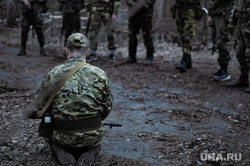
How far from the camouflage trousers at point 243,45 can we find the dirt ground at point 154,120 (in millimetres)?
502

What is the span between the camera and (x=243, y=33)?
460 cm

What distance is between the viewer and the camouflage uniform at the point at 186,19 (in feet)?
20.4

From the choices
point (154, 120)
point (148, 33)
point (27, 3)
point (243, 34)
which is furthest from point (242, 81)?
point (27, 3)

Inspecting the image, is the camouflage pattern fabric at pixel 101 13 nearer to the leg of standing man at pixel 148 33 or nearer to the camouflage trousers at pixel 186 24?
the leg of standing man at pixel 148 33

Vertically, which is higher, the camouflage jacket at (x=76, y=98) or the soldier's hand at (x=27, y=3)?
the soldier's hand at (x=27, y=3)

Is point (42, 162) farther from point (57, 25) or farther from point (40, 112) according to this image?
point (57, 25)

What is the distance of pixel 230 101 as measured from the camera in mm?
4305

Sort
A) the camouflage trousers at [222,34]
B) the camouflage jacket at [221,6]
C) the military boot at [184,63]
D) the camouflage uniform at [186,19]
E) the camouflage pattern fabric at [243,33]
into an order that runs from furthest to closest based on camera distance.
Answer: the military boot at [184,63]
the camouflage uniform at [186,19]
the camouflage trousers at [222,34]
the camouflage jacket at [221,6]
the camouflage pattern fabric at [243,33]

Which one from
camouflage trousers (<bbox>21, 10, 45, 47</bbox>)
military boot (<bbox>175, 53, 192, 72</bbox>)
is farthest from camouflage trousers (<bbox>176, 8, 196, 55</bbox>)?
camouflage trousers (<bbox>21, 10, 45, 47</bbox>)

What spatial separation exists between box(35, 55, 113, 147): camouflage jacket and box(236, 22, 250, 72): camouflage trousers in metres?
3.10

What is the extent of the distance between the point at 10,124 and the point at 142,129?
1.49 meters

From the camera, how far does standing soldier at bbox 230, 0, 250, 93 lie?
14.8 ft

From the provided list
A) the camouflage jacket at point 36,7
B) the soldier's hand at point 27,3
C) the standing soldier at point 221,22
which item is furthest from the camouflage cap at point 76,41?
the camouflage jacket at point 36,7

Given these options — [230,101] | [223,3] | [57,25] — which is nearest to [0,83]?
[230,101]
